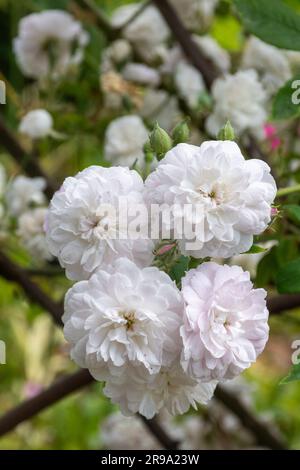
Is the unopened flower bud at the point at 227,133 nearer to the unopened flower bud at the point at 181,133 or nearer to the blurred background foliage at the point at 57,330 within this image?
the unopened flower bud at the point at 181,133

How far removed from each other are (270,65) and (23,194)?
0.39 metres

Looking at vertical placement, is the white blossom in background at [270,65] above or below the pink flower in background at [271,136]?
above

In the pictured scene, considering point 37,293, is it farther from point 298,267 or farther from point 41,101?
point 298,267

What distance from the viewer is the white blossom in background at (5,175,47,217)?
1.15m

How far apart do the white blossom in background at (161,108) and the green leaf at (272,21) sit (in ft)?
1.51

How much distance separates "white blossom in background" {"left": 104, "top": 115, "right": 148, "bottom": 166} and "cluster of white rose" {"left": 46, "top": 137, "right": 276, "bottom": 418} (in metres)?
0.54

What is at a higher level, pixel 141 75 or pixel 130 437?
pixel 141 75

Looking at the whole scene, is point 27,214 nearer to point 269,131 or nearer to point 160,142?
point 269,131

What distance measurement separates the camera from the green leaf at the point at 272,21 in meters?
0.75

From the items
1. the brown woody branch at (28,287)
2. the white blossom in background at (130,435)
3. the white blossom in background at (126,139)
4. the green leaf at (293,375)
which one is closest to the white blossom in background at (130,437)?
the white blossom in background at (130,435)

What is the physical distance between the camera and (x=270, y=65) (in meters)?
1.20

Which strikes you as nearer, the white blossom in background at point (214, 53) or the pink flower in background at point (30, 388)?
the white blossom in background at point (214, 53)

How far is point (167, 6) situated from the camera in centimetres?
115

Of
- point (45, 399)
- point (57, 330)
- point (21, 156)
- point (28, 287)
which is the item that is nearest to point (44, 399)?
point (45, 399)
